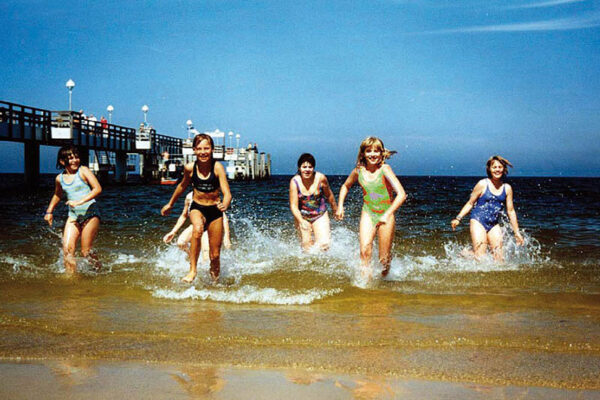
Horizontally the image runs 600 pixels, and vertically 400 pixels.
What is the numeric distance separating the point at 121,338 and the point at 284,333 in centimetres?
124

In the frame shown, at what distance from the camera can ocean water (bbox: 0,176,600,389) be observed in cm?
400

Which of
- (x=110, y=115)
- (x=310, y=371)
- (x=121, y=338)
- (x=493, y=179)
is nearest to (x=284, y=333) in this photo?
(x=310, y=371)

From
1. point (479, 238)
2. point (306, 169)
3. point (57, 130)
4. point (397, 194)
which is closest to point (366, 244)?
point (397, 194)

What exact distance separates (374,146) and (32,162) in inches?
1258

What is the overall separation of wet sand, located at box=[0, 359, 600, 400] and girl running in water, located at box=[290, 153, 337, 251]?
16.6 feet

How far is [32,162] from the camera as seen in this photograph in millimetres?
34312

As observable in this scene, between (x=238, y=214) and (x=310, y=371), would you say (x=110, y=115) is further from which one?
(x=310, y=371)

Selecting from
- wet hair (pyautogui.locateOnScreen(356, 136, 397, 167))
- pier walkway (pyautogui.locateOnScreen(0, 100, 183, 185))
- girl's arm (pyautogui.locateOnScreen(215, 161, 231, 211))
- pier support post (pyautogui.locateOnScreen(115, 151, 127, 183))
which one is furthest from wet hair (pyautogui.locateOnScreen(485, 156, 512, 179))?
pier support post (pyautogui.locateOnScreen(115, 151, 127, 183))

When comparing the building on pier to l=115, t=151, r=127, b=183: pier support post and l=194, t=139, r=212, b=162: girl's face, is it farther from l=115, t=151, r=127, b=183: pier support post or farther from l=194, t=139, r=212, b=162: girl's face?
l=194, t=139, r=212, b=162: girl's face

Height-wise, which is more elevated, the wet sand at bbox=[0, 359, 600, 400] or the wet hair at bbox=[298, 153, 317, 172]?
the wet hair at bbox=[298, 153, 317, 172]

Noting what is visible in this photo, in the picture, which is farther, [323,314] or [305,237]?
[305,237]

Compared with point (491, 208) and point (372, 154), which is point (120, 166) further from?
point (372, 154)

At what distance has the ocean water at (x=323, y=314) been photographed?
3996 mm

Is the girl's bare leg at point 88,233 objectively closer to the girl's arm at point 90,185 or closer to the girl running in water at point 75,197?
the girl running in water at point 75,197
